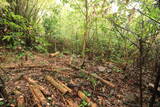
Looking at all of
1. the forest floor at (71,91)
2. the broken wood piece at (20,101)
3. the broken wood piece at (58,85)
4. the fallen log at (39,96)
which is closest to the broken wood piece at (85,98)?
the forest floor at (71,91)

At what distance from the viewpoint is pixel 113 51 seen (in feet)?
24.2

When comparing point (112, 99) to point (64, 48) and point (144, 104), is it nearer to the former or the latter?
point (144, 104)

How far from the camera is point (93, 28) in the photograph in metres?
7.18

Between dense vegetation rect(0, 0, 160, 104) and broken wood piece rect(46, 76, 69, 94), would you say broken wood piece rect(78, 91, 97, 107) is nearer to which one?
broken wood piece rect(46, 76, 69, 94)

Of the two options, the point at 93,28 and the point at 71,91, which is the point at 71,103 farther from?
the point at 93,28

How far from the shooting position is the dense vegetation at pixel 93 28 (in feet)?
6.10

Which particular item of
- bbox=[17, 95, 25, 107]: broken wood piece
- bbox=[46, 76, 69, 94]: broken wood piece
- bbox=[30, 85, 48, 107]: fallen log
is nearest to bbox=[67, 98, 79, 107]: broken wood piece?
bbox=[46, 76, 69, 94]: broken wood piece

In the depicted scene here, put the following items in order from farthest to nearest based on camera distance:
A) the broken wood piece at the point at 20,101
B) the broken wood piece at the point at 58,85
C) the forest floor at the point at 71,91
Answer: the broken wood piece at the point at 58,85 < the forest floor at the point at 71,91 < the broken wood piece at the point at 20,101

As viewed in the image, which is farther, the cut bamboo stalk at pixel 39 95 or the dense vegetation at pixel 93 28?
the cut bamboo stalk at pixel 39 95

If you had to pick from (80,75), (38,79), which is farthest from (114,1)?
(38,79)

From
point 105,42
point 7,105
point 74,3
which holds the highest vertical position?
point 74,3

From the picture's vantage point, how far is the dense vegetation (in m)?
1.86

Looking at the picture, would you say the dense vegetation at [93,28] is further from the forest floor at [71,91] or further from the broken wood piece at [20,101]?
the broken wood piece at [20,101]

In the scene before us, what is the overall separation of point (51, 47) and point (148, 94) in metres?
7.52
